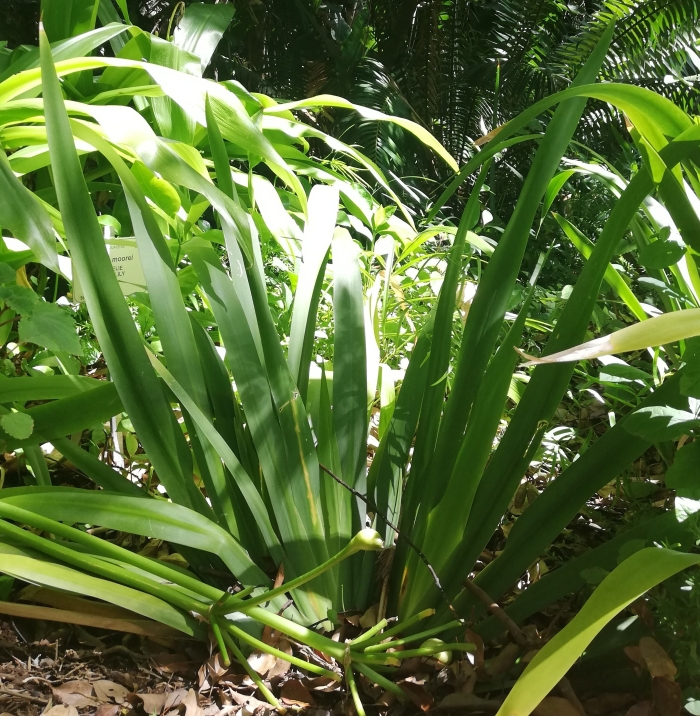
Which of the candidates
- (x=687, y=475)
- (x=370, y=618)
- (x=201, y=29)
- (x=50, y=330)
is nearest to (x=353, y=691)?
(x=370, y=618)

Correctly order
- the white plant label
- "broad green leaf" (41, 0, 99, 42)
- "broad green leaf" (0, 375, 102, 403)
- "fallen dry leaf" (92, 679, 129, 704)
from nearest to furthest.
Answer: "fallen dry leaf" (92, 679, 129, 704) < "broad green leaf" (0, 375, 102, 403) < the white plant label < "broad green leaf" (41, 0, 99, 42)

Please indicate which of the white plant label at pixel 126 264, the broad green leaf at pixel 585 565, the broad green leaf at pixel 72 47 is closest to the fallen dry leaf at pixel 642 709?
the broad green leaf at pixel 585 565

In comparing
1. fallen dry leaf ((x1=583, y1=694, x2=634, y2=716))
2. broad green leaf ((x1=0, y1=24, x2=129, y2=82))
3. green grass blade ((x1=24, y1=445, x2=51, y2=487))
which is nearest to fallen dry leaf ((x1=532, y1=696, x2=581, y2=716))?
fallen dry leaf ((x1=583, y1=694, x2=634, y2=716))

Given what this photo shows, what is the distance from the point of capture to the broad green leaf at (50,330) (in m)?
0.60

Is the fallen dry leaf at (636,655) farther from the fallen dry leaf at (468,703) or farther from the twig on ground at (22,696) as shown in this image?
the twig on ground at (22,696)

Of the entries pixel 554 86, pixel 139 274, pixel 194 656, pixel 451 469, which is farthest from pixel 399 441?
pixel 554 86

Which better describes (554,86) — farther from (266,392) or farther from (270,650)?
(270,650)

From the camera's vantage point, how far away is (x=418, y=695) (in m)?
0.57

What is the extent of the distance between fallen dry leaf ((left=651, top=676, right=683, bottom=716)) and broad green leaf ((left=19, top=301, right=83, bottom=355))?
1.95 feet

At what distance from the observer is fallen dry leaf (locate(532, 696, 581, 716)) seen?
525 mm

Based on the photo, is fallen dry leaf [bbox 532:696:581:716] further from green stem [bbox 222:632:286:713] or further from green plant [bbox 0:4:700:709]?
green stem [bbox 222:632:286:713]

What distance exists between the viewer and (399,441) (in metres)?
0.73

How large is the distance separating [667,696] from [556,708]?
0.09m

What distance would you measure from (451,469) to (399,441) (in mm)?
86
